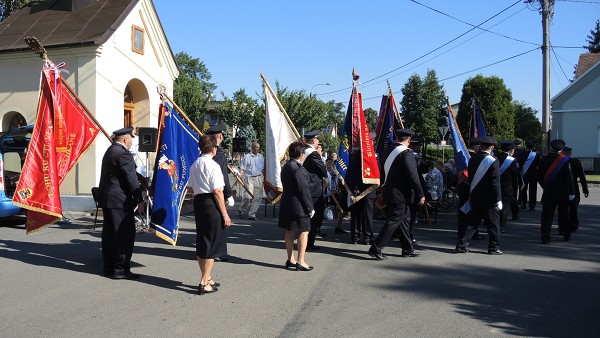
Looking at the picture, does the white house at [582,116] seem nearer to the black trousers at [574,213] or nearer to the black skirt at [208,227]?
the black trousers at [574,213]

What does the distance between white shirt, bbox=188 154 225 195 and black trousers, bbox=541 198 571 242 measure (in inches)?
242

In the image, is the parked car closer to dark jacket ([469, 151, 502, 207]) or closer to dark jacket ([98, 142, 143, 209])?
dark jacket ([98, 142, 143, 209])

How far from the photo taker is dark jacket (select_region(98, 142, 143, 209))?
6.73 m

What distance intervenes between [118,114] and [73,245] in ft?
22.2

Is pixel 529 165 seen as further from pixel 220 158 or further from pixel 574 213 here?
pixel 220 158

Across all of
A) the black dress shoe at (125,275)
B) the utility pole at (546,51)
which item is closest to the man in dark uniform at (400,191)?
the black dress shoe at (125,275)

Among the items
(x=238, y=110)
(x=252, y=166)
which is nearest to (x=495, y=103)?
(x=238, y=110)

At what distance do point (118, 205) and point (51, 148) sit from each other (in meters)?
1.89

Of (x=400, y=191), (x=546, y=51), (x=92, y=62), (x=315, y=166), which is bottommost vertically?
(x=400, y=191)

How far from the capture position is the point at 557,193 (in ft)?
29.4

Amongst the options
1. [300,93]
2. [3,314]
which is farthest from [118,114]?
[300,93]

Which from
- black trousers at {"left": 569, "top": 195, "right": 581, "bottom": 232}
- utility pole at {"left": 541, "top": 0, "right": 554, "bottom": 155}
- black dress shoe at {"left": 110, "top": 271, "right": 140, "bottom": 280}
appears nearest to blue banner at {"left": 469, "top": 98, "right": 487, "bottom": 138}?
black trousers at {"left": 569, "top": 195, "right": 581, "bottom": 232}

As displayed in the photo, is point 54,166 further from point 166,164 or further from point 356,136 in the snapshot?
point 356,136

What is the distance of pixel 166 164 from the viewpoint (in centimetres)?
744
